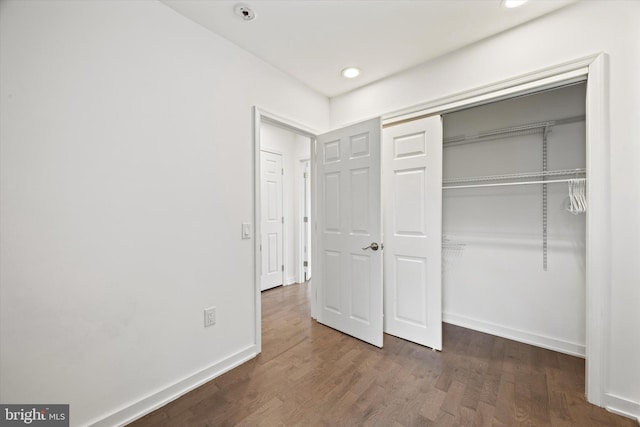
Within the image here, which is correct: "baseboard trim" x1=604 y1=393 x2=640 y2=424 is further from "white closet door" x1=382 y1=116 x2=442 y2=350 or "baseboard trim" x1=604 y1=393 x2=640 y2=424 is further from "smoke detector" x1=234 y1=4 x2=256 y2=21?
"smoke detector" x1=234 y1=4 x2=256 y2=21

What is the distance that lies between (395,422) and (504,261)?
184 centimetres

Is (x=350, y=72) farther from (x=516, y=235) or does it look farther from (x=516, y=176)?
(x=516, y=235)

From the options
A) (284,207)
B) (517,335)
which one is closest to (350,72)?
(284,207)

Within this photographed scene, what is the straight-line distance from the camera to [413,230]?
2430 millimetres

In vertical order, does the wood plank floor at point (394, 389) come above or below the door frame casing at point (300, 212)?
below

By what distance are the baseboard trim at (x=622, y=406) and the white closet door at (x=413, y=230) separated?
986 mm

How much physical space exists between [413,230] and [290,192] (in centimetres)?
243

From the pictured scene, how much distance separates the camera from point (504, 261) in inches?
99.1

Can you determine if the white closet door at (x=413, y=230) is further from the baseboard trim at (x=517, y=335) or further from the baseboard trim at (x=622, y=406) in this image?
the baseboard trim at (x=622, y=406)

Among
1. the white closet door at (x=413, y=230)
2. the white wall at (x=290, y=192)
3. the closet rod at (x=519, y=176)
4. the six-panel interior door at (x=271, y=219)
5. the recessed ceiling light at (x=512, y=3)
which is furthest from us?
the white wall at (x=290, y=192)

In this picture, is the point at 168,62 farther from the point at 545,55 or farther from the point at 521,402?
the point at 521,402

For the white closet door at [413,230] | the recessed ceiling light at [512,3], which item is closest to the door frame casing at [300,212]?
the white closet door at [413,230]

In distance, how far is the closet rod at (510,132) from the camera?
87.2 inches

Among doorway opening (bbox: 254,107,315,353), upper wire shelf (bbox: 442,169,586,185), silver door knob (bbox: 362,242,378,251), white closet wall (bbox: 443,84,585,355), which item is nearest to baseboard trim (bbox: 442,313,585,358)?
white closet wall (bbox: 443,84,585,355)
